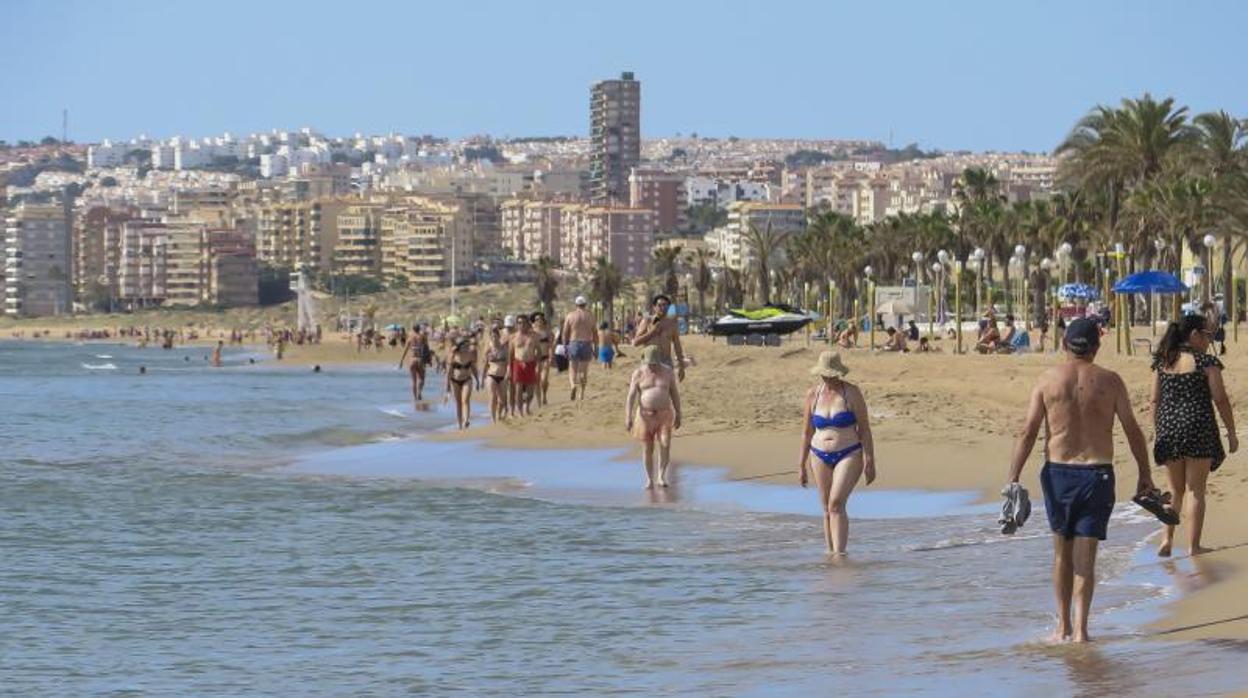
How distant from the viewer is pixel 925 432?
61.8 ft

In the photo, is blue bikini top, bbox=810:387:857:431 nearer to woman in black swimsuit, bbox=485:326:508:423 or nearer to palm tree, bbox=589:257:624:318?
woman in black swimsuit, bbox=485:326:508:423

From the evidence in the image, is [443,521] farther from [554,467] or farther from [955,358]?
[955,358]

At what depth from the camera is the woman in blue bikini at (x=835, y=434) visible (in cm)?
1153

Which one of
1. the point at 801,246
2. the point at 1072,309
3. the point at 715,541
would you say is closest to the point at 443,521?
the point at 715,541

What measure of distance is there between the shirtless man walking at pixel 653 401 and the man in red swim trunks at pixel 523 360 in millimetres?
7834

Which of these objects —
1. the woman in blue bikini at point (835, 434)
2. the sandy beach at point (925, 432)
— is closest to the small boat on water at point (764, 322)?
the sandy beach at point (925, 432)

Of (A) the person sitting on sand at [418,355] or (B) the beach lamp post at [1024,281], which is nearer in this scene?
(A) the person sitting on sand at [418,355]

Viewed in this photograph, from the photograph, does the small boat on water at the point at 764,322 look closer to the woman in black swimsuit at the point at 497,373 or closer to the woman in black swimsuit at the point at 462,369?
the woman in black swimsuit at the point at 462,369

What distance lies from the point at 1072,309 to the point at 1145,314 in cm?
2264

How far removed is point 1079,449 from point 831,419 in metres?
3.15

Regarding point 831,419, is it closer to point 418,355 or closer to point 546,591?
point 546,591

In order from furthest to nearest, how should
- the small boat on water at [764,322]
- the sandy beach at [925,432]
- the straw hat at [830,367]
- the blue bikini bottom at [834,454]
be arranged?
the small boat on water at [764,322], the blue bikini bottom at [834,454], the straw hat at [830,367], the sandy beach at [925,432]

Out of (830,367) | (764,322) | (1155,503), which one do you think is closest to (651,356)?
(830,367)

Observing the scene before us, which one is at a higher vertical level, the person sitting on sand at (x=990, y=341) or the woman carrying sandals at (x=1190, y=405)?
the woman carrying sandals at (x=1190, y=405)
